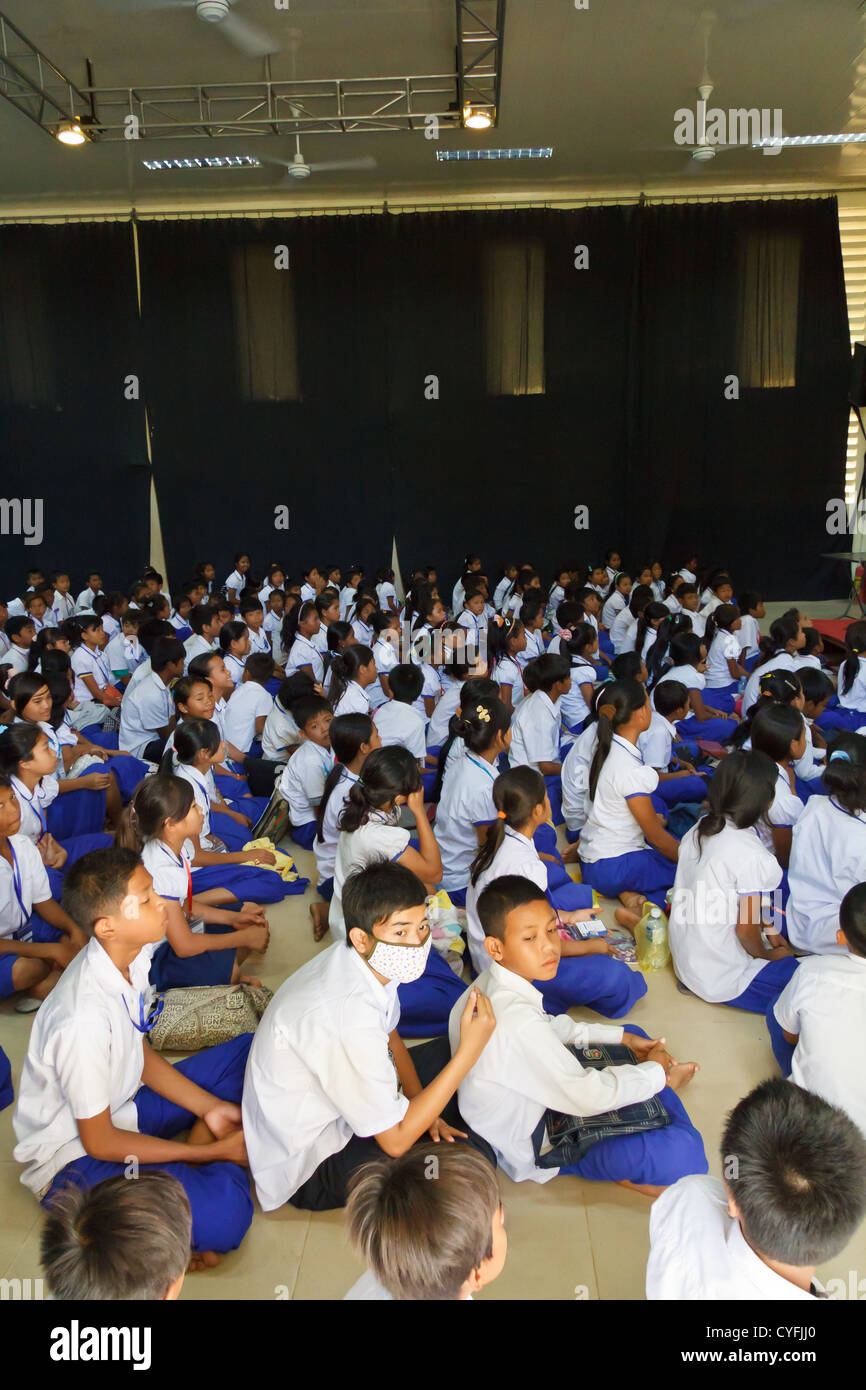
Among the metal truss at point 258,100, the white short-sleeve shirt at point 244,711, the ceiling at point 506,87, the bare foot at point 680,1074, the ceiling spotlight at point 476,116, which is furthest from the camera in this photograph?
the ceiling spotlight at point 476,116

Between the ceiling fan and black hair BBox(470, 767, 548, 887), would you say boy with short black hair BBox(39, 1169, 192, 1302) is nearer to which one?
black hair BBox(470, 767, 548, 887)

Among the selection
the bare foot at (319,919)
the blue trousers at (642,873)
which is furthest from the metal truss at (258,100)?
the bare foot at (319,919)

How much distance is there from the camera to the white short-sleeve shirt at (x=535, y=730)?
385 centimetres

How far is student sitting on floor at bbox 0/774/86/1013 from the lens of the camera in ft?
8.10

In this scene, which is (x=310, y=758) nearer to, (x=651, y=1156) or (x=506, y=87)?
(x=651, y=1156)

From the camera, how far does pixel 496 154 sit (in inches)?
305

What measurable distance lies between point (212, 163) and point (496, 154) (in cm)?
250

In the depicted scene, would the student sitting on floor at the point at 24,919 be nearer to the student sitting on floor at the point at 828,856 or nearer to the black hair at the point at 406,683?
the black hair at the point at 406,683

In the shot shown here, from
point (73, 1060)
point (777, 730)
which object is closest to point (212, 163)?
point (777, 730)

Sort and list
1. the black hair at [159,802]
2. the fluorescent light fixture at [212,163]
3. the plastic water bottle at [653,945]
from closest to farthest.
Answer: the black hair at [159,802] → the plastic water bottle at [653,945] → the fluorescent light fixture at [212,163]

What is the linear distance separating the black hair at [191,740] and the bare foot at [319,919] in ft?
2.13

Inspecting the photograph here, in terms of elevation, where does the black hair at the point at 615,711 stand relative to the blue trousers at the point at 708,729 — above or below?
above
